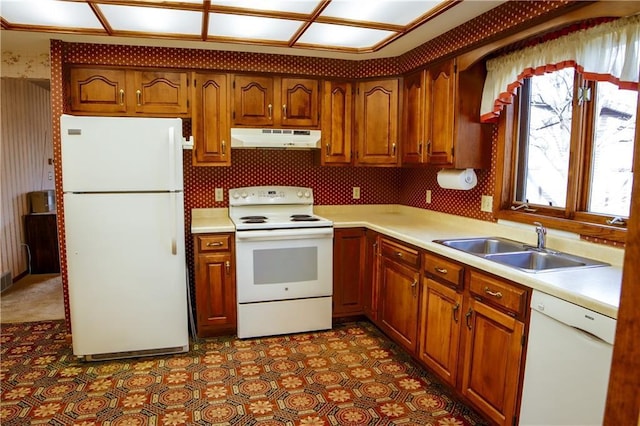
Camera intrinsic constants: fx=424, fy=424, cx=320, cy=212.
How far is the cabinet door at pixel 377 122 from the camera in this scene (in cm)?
361

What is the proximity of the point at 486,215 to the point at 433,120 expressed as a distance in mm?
791

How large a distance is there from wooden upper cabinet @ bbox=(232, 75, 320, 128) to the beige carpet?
2.46 m

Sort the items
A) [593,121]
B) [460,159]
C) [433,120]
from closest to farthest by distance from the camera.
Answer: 1. [593,121]
2. [460,159]
3. [433,120]

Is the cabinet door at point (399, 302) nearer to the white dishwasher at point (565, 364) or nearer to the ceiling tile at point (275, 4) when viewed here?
the white dishwasher at point (565, 364)

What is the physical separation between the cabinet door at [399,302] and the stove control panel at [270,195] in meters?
1.03

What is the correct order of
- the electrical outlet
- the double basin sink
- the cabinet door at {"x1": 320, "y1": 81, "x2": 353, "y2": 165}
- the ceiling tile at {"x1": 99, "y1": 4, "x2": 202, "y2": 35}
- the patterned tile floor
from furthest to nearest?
the cabinet door at {"x1": 320, "y1": 81, "x2": 353, "y2": 165}
the electrical outlet
the ceiling tile at {"x1": 99, "y1": 4, "x2": 202, "y2": 35}
the patterned tile floor
the double basin sink

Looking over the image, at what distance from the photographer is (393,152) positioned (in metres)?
3.64

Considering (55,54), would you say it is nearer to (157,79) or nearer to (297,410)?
(157,79)

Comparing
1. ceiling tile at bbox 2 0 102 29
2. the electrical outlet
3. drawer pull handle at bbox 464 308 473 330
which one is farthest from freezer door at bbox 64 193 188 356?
the electrical outlet

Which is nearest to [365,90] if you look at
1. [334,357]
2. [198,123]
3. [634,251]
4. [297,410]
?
[198,123]

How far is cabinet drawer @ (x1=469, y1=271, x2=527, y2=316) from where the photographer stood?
1913 mm

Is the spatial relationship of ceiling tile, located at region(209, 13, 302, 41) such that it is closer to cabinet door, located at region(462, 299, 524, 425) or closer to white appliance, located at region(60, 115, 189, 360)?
white appliance, located at region(60, 115, 189, 360)

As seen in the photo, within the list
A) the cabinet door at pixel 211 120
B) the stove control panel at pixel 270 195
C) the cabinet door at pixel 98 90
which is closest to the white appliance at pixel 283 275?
the stove control panel at pixel 270 195

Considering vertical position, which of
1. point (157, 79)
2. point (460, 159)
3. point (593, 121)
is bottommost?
point (460, 159)
